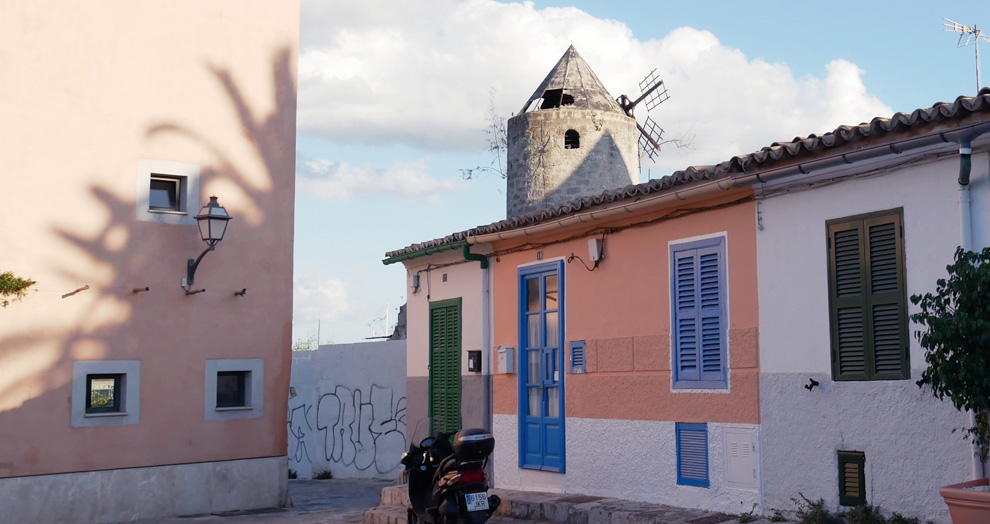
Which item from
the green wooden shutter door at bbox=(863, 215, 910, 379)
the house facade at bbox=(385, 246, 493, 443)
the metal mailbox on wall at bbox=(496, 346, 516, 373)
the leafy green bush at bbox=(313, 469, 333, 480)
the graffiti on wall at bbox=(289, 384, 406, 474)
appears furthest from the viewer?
the leafy green bush at bbox=(313, 469, 333, 480)

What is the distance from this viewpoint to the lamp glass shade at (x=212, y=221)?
13461mm

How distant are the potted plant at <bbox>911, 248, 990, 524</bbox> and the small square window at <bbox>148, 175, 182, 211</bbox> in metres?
10.6

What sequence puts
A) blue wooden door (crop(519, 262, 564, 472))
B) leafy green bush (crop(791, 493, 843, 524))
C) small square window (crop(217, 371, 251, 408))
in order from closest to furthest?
1. leafy green bush (crop(791, 493, 843, 524))
2. blue wooden door (crop(519, 262, 564, 472))
3. small square window (crop(217, 371, 251, 408))

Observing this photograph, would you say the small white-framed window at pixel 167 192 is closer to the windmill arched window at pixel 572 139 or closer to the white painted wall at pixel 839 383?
the white painted wall at pixel 839 383

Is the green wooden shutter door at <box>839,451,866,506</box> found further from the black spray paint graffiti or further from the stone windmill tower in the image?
the stone windmill tower

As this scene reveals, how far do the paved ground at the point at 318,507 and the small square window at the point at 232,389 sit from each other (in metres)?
1.56

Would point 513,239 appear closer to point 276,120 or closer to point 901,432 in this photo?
point 276,120

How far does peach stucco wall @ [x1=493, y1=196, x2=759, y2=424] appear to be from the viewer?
30.6ft

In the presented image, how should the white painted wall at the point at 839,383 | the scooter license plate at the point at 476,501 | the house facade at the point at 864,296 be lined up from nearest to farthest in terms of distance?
the house facade at the point at 864,296, the white painted wall at the point at 839,383, the scooter license plate at the point at 476,501

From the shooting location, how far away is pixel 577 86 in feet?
88.6

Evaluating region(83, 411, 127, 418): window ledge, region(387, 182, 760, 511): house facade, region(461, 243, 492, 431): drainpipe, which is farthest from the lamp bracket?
region(461, 243, 492, 431): drainpipe

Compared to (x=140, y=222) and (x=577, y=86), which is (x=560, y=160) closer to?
(x=577, y=86)

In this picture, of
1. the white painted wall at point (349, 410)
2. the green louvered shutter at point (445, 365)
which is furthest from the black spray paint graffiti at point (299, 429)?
the green louvered shutter at point (445, 365)

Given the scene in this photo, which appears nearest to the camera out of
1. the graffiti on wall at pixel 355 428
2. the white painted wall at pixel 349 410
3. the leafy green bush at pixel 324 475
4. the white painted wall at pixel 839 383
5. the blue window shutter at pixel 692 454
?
the white painted wall at pixel 839 383
